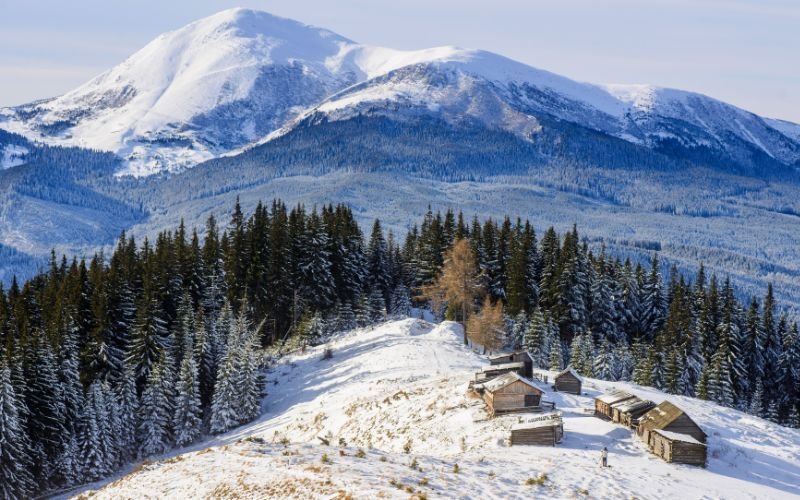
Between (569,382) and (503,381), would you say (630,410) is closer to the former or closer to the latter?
(503,381)

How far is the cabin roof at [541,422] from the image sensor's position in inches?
1834

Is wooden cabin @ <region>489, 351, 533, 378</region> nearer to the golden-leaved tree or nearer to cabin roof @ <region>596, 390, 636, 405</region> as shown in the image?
cabin roof @ <region>596, 390, 636, 405</region>

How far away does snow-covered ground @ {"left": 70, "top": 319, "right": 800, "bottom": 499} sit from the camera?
1416 inches

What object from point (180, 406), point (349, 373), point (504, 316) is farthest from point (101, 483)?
point (504, 316)

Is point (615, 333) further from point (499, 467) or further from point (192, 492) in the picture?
point (192, 492)

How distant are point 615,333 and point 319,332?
1423 inches

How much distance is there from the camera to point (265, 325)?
301 feet

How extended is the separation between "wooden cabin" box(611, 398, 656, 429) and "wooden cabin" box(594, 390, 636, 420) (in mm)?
363

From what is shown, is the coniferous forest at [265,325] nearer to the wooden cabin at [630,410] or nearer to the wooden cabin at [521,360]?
the wooden cabin at [521,360]

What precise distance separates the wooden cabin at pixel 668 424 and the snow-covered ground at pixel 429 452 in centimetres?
91

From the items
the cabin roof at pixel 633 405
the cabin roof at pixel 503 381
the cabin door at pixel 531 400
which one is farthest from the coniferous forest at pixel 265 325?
the cabin roof at pixel 633 405

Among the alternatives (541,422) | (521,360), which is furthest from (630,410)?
(521,360)

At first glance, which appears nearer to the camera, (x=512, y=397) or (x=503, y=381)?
(x=512, y=397)

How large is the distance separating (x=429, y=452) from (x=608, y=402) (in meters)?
12.7
